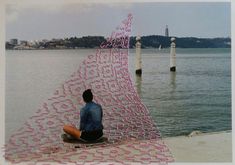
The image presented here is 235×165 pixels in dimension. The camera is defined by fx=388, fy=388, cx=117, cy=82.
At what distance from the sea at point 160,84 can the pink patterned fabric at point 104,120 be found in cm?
4

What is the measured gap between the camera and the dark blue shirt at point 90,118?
2.07 meters

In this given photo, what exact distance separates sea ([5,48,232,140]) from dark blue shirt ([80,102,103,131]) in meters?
0.21

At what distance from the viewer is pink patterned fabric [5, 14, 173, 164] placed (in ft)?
6.78

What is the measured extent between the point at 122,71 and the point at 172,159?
55 cm

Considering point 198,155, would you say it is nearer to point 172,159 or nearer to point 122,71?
point 172,159

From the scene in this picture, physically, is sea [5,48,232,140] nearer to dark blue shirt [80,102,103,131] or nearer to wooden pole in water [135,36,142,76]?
wooden pole in water [135,36,142,76]

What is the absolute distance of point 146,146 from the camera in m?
2.08

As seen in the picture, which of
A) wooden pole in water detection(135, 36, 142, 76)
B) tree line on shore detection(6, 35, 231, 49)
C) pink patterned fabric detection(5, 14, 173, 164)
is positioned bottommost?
pink patterned fabric detection(5, 14, 173, 164)

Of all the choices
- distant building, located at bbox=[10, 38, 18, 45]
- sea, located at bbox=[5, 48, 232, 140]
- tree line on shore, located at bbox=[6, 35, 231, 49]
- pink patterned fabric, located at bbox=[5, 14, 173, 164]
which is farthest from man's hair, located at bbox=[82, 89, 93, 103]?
distant building, located at bbox=[10, 38, 18, 45]

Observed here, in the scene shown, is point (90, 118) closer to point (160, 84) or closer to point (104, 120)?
point (104, 120)

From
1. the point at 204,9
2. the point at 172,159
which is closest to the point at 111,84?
the point at 172,159

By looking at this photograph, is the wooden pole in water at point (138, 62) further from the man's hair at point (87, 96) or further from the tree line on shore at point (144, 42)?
the man's hair at point (87, 96)

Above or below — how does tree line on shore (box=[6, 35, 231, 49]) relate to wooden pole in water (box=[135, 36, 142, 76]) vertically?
above

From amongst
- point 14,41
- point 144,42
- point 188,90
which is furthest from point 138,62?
point 14,41
